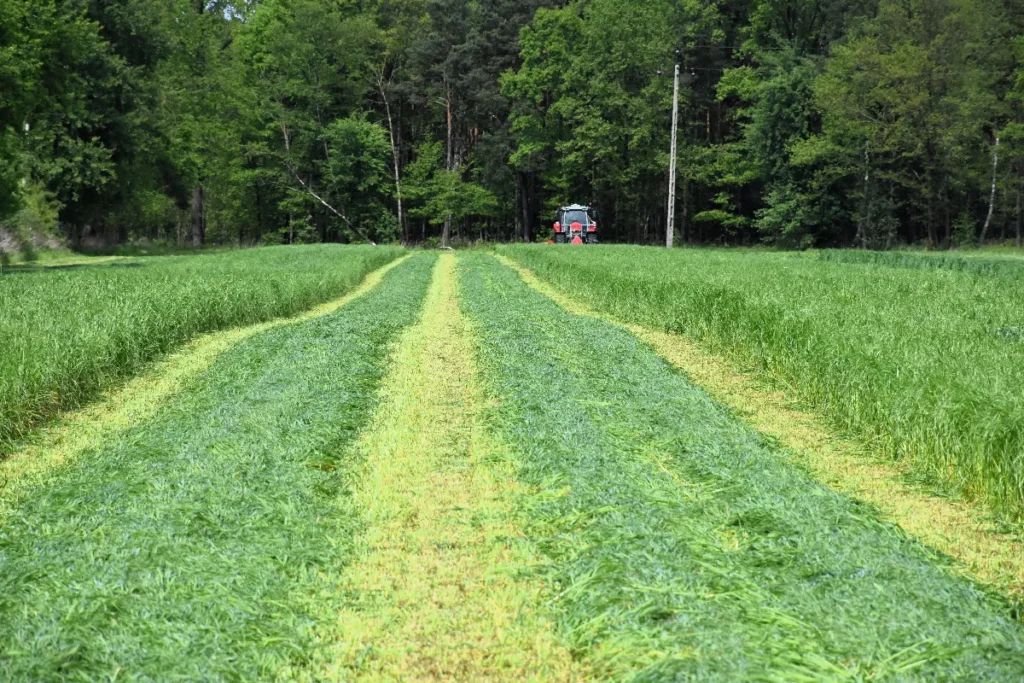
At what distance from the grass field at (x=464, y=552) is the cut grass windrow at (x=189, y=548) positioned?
0.02m

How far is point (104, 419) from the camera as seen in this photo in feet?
26.9

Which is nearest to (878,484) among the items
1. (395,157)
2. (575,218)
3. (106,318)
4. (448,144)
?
(106,318)

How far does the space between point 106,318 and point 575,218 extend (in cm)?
3558

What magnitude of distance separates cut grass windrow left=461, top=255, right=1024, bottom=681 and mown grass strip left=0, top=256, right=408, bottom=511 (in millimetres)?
3833

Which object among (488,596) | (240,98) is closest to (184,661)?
(488,596)

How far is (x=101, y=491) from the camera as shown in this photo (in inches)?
219

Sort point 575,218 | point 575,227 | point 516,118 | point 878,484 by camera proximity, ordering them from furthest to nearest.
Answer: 1. point 516,118
2. point 575,218
3. point 575,227
4. point 878,484

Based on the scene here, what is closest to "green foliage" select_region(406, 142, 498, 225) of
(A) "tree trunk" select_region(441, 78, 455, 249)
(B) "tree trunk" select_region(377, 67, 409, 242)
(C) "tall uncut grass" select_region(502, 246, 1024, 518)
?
(A) "tree trunk" select_region(441, 78, 455, 249)

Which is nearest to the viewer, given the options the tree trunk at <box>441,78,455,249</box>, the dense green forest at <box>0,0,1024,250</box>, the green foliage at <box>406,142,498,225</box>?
the dense green forest at <box>0,0,1024,250</box>

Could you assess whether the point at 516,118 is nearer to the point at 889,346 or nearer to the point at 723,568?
the point at 889,346

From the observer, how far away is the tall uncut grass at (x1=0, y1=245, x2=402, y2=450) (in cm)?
812

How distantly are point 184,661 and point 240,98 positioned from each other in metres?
59.2

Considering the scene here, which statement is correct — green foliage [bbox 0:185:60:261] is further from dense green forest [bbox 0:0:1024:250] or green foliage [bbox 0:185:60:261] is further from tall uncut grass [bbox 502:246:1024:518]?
tall uncut grass [bbox 502:246:1024:518]

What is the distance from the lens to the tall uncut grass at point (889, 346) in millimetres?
5934
